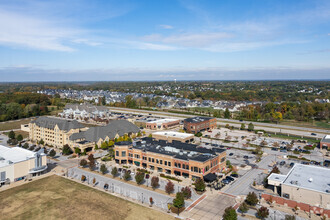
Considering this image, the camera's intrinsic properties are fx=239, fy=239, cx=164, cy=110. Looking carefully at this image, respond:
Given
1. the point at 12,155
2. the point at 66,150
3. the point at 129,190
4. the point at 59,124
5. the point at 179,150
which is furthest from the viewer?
the point at 59,124

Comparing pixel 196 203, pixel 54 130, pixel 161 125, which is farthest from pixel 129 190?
pixel 161 125

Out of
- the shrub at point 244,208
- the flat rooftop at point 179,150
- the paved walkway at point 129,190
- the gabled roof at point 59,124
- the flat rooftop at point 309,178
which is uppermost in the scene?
the gabled roof at point 59,124

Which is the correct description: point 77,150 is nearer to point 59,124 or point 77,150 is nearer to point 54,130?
point 59,124

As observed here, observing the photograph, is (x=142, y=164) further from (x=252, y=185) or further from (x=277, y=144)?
(x=277, y=144)

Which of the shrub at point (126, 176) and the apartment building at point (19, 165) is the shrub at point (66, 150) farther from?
the shrub at point (126, 176)

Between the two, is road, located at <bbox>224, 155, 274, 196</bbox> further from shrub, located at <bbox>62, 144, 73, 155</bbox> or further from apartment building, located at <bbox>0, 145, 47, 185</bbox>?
shrub, located at <bbox>62, 144, 73, 155</bbox>

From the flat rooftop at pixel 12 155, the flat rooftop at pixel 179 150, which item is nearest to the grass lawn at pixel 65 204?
the flat rooftop at pixel 12 155
